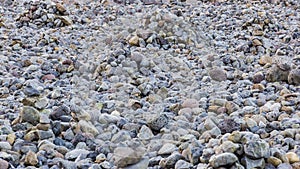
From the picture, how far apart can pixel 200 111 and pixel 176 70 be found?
78 centimetres

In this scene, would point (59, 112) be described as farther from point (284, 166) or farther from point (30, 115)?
point (284, 166)

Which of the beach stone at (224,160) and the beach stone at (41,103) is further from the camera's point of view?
the beach stone at (41,103)

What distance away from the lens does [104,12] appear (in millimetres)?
4664

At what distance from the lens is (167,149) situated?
174 centimetres

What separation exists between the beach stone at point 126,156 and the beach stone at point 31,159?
0.28 metres

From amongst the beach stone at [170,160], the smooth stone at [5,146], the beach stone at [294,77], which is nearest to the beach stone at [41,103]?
the smooth stone at [5,146]

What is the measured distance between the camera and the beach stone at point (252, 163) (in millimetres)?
1470

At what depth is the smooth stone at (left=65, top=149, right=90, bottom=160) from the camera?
5.70ft

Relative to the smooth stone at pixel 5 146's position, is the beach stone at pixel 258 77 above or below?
below

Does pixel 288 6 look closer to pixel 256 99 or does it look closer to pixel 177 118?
pixel 256 99

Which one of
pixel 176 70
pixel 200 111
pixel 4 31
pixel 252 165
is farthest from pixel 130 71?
pixel 4 31

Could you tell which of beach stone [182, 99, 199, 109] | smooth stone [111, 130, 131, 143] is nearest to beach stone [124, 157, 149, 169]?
smooth stone [111, 130, 131, 143]

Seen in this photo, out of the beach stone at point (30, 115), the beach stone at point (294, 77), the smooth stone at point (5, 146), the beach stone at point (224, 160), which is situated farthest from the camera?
the beach stone at point (294, 77)

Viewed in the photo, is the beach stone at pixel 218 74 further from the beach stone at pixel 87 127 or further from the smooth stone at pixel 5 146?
the smooth stone at pixel 5 146
